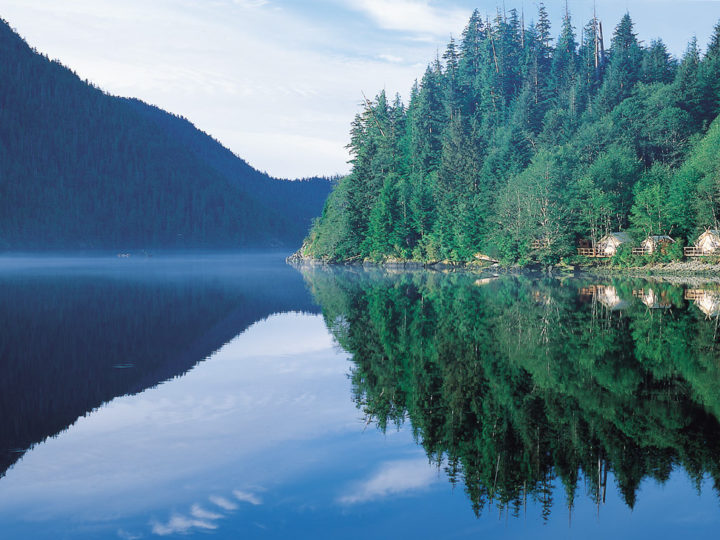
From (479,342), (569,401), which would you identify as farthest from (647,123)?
(569,401)

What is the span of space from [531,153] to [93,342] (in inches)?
3388

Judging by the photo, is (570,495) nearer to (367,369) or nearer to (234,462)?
(234,462)

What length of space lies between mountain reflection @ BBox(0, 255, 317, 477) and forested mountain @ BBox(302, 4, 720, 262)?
1732 inches

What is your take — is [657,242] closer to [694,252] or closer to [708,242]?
[694,252]

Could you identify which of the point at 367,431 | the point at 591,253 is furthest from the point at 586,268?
the point at 367,431

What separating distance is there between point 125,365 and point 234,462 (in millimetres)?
10079

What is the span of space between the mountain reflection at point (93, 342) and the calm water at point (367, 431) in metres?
0.12

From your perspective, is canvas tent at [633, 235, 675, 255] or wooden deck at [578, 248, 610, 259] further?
wooden deck at [578, 248, 610, 259]

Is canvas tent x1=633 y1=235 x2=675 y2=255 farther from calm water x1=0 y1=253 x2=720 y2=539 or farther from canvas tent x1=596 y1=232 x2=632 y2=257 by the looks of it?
calm water x1=0 y1=253 x2=720 y2=539

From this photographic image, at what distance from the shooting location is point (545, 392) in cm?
1582

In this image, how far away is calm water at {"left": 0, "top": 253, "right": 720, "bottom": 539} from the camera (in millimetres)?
9617

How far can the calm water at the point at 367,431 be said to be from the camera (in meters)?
9.62

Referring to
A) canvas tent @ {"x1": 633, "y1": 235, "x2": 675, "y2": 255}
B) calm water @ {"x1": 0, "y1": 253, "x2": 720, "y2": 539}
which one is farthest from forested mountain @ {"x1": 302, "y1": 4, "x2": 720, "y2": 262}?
calm water @ {"x1": 0, "y1": 253, "x2": 720, "y2": 539}

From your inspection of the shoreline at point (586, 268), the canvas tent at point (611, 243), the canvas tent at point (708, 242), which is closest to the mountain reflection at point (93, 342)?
the shoreline at point (586, 268)
